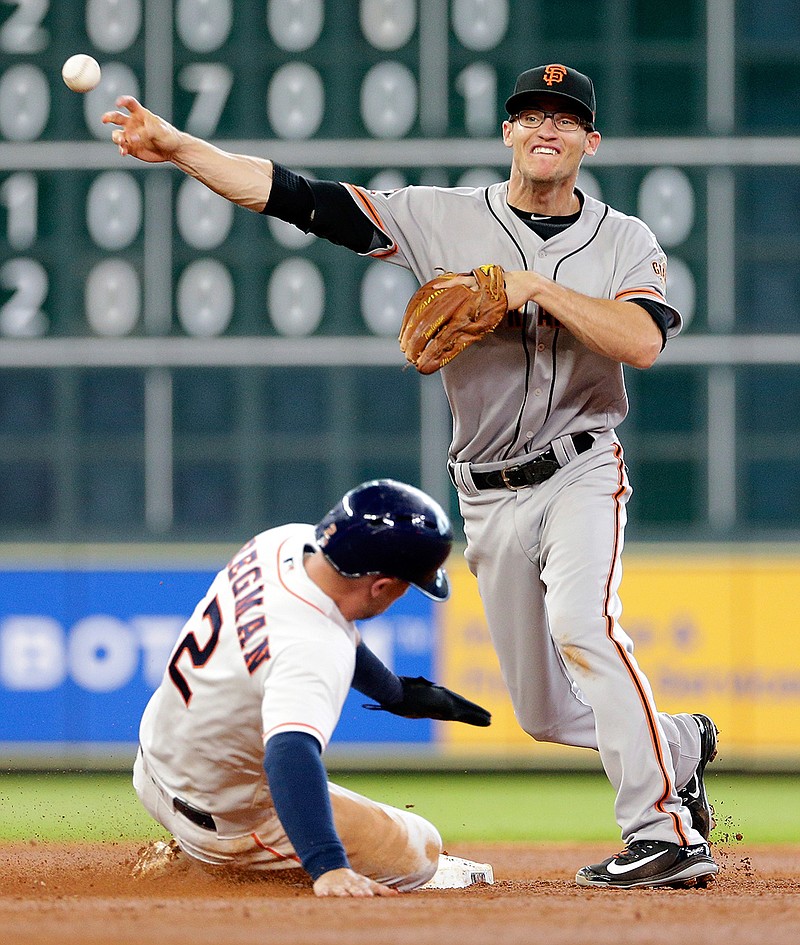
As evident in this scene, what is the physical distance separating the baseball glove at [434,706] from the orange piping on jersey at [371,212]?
1012mm

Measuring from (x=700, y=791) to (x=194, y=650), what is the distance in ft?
4.27

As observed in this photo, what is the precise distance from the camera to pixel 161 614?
6863 mm

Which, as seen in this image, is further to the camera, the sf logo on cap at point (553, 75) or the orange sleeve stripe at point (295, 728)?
the sf logo on cap at point (553, 75)

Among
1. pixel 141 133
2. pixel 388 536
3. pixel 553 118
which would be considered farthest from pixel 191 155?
pixel 388 536

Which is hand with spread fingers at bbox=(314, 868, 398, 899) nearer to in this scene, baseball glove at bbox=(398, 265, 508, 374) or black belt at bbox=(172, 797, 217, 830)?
Result: black belt at bbox=(172, 797, 217, 830)

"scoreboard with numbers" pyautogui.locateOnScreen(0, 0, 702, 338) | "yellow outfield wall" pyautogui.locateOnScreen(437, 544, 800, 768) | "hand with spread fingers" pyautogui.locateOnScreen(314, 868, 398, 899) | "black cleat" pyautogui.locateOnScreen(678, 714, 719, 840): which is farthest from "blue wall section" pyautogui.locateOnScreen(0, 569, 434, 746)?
"hand with spread fingers" pyautogui.locateOnScreen(314, 868, 398, 899)

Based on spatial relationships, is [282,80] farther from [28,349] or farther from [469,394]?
[469,394]

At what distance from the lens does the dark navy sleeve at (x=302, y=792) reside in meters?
2.59

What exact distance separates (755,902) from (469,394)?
131 centimetres

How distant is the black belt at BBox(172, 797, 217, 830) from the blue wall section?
370 cm

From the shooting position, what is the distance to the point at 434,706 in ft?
10.6

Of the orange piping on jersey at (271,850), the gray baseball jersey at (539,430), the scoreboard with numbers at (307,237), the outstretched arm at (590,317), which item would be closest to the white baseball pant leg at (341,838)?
the orange piping on jersey at (271,850)

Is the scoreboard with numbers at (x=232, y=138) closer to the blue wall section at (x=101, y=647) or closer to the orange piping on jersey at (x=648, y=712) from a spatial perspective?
the blue wall section at (x=101, y=647)

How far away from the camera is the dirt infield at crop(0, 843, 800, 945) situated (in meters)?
2.38
